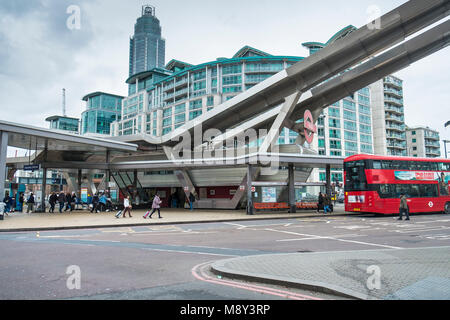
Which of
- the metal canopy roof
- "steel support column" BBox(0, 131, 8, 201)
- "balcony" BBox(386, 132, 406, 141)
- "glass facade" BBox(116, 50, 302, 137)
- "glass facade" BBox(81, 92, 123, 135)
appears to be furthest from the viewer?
"glass facade" BBox(81, 92, 123, 135)

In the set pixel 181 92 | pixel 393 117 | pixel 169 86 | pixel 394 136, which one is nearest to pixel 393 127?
pixel 394 136

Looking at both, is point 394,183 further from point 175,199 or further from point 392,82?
point 392,82

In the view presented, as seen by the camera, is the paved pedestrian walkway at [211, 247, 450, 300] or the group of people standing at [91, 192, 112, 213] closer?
the paved pedestrian walkway at [211, 247, 450, 300]

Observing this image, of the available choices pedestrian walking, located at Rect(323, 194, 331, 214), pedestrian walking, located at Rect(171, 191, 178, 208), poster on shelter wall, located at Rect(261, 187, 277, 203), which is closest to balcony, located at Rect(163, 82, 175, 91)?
pedestrian walking, located at Rect(171, 191, 178, 208)

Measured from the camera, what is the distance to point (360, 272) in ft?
19.4

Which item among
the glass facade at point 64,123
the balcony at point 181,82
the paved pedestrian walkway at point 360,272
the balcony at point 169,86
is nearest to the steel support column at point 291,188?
the paved pedestrian walkway at point 360,272

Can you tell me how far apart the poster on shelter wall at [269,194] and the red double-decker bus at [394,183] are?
5637mm

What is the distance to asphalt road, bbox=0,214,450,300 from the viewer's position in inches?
199

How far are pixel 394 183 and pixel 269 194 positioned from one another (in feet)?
29.5

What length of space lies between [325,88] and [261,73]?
50.5 metres

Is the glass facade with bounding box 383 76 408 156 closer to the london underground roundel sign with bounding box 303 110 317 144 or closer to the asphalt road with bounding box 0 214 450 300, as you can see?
the london underground roundel sign with bounding box 303 110 317 144

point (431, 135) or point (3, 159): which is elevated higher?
point (431, 135)

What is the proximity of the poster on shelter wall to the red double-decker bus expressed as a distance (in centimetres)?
564

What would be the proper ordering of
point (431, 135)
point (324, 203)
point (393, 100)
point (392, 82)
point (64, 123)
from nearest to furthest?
point (324, 203), point (392, 82), point (393, 100), point (431, 135), point (64, 123)
